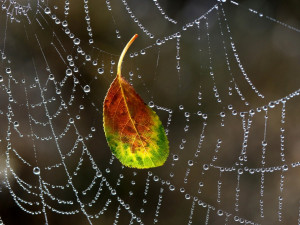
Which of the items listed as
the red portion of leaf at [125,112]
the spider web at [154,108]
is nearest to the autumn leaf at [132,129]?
the red portion of leaf at [125,112]

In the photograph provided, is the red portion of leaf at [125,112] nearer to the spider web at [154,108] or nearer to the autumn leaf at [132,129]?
Answer: the autumn leaf at [132,129]

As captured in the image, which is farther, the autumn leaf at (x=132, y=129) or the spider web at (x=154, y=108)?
the spider web at (x=154, y=108)

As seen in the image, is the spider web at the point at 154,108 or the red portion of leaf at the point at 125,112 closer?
the red portion of leaf at the point at 125,112

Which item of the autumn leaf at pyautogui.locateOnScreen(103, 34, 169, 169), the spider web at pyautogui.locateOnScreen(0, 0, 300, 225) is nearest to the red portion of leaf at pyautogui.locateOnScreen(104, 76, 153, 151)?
the autumn leaf at pyautogui.locateOnScreen(103, 34, 169, 169)

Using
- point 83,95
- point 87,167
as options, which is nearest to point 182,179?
point 87,167

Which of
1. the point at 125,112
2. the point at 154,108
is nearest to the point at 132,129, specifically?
the point at 125,112
